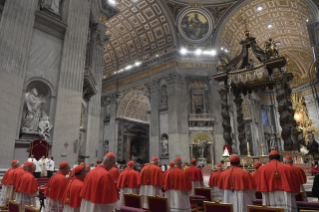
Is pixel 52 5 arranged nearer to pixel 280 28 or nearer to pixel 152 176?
pixel 152 176

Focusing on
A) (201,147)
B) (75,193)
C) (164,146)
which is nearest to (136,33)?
(164,146)

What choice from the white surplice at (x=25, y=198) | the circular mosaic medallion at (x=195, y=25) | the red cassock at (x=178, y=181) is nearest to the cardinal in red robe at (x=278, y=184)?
the red cassock at (x=178, y=181)

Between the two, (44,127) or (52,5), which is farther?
(52,5)

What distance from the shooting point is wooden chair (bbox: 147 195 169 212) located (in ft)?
11.1

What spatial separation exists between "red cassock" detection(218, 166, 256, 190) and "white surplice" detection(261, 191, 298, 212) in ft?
0.93

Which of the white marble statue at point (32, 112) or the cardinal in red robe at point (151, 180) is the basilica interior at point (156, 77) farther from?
the cardinal in red robe at point (151, 180)

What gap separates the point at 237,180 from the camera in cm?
383

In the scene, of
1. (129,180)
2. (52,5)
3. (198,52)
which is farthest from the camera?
(198,52)

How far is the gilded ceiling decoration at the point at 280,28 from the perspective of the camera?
17.9 m

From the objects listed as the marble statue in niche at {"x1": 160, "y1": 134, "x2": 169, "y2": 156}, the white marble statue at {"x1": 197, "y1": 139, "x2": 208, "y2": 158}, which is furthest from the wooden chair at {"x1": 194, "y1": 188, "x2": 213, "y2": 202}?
the marble statue in niche at {"x1": 160, "y1": 134, "x2": 169, "y2": 156}

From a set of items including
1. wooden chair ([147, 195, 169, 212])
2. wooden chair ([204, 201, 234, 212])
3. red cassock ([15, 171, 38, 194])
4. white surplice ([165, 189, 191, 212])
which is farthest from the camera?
white surplice ([165, 189, 191, 212])

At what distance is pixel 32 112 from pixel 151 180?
6.05 m

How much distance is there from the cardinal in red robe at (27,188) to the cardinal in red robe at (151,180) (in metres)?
2.18

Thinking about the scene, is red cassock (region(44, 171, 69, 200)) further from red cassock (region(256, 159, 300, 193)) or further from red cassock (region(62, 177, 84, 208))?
red cassock (region(256, 159, 300, 193))
